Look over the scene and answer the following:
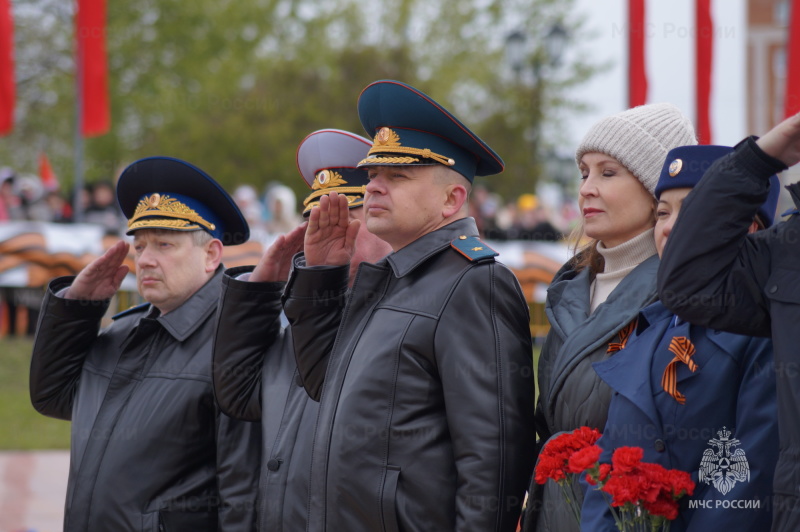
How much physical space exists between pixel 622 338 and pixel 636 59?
29.5ft

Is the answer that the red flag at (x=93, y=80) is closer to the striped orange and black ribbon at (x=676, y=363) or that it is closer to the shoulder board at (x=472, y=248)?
the shoulder board at (x=472, y=248)

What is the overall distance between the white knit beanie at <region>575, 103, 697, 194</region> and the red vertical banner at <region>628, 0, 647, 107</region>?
8324 millimetres

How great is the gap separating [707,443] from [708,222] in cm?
56

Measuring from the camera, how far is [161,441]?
426cm

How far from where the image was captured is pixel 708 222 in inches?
108

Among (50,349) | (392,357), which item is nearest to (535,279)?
(50,349)

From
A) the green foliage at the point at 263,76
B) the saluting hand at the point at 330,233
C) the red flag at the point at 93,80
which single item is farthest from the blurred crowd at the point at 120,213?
the saluting hand at the point at 330,233

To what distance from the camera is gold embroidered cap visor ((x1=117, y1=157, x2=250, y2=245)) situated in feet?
15.2

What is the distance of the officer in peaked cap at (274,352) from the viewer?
12.7 feet

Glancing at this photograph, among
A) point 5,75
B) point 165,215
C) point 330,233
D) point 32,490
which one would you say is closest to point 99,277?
point 165,215

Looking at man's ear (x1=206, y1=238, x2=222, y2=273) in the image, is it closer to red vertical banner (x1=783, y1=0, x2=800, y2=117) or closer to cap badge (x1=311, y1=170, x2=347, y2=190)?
cap badge (x1=311, y1=170, x2=347, y2=190)

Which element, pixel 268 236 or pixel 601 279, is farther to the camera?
pixel 268 236

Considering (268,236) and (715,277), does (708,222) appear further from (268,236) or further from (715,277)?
(268,236)

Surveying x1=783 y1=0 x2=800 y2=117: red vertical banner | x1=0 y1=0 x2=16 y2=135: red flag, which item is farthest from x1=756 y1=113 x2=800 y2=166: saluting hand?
x1=0 y1=0 x2=16 y2=135: red flag
